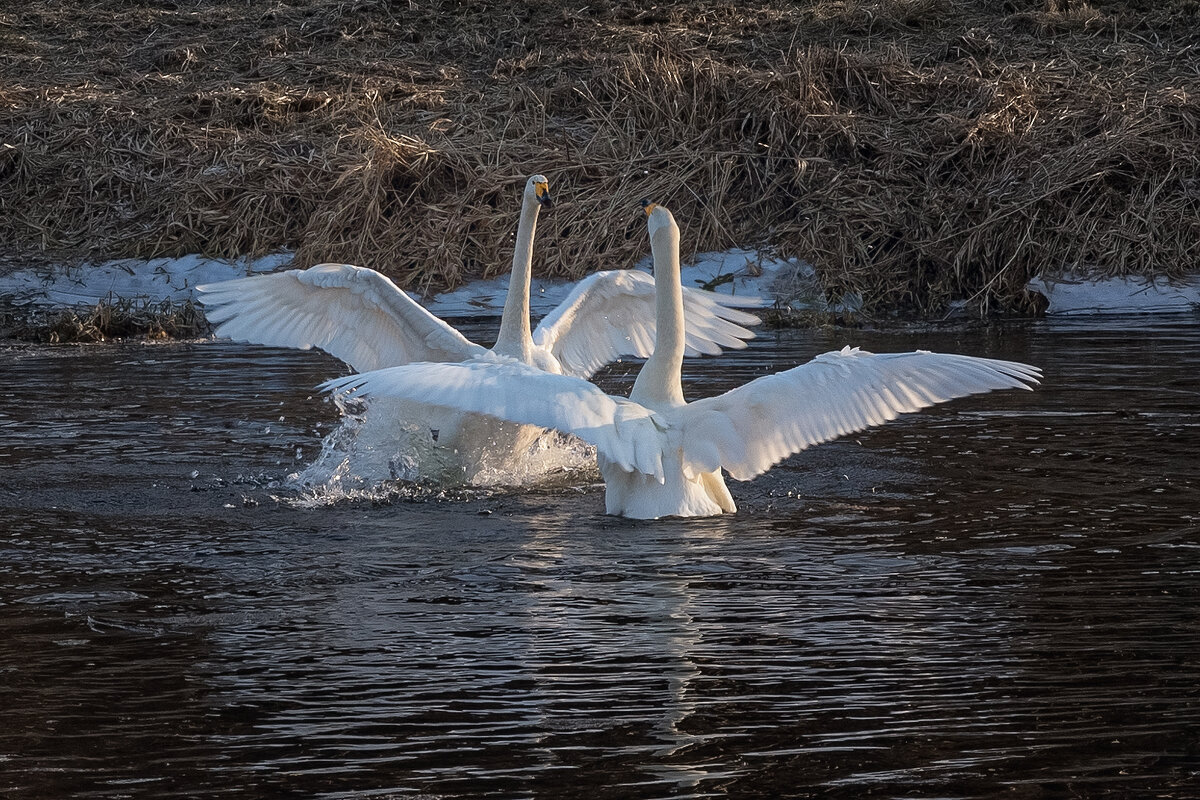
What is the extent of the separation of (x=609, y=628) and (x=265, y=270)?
32.4 ft

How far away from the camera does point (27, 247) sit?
1424 centimetres

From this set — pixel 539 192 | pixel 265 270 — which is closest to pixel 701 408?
pixel 539 192

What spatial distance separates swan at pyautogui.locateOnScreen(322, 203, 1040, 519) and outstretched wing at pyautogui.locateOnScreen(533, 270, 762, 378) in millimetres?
2083

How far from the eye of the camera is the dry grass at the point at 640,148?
14023 mm

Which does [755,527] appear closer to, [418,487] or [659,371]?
[659,371]

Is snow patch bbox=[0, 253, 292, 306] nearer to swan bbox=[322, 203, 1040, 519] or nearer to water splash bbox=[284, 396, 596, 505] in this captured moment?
water splash bbox=[284, 396, 596, 505]

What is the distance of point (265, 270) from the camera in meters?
13.7

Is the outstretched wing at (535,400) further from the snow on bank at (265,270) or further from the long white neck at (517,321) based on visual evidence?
the snow on bank at (265,270)

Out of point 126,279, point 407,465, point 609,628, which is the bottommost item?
point 609,628

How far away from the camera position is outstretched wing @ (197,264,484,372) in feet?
24.7

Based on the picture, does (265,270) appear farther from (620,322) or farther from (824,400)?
(824,400)

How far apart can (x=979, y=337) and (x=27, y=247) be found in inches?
320

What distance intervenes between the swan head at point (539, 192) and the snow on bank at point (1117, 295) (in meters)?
6.62

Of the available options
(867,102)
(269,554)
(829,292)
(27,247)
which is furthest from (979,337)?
(27,247)
